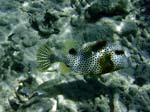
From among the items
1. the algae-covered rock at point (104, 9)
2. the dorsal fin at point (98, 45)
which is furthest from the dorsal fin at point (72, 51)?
the algae-covered rock at point (104, 9)

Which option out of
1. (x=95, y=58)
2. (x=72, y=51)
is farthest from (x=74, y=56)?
(x=95, y=58)

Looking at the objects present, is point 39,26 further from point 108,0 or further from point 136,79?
point 136,79

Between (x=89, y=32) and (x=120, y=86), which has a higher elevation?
(x=89, y=32)

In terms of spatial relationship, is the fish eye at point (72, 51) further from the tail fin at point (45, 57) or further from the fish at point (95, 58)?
the tail fin at point (45, 57)

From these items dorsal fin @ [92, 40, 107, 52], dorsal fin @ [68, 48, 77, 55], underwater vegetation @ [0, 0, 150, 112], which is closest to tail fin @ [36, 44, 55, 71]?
underwater vegetation @ [0, 0, 150, 112]

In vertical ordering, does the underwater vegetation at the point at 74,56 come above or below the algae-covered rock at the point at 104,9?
below

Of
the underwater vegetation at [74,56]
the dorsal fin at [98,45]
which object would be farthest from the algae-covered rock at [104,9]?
the dorsal fin at [98,45]

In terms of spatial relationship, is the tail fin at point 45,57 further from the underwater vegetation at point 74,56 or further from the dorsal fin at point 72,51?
the dorsal fin at point 72,51

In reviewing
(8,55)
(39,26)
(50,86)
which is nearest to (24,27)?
(39,26)

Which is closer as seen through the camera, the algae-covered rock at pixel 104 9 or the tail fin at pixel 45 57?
the tail fin at pixel 45 57
